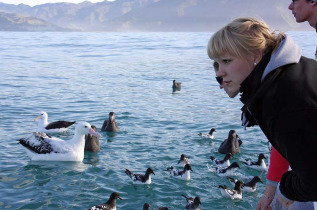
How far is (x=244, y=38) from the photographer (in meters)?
2.25

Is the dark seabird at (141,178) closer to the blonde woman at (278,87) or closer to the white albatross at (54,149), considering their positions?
the white albatross at (54,149)

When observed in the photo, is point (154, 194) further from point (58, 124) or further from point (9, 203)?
point (58, 124)

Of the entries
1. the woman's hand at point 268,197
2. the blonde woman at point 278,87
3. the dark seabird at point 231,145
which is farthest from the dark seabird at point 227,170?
the blonde woman at point 278,87

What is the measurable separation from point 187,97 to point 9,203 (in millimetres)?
12122

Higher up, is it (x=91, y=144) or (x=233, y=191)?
(x=233, y=191)

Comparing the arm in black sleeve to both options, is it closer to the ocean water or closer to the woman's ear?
the woman's ear

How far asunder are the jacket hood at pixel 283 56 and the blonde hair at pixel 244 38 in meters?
0.09

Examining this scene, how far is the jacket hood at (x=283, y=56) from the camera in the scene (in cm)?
212

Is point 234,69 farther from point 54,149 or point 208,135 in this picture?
point 208,135

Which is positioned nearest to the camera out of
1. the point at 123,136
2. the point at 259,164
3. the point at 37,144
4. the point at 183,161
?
the point at 183,161

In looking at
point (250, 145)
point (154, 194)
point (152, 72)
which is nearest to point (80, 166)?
point (154, 194)

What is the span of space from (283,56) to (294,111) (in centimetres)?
35

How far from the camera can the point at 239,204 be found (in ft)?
27.2

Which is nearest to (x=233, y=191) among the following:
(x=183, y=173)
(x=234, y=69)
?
(x=183, y=173)
